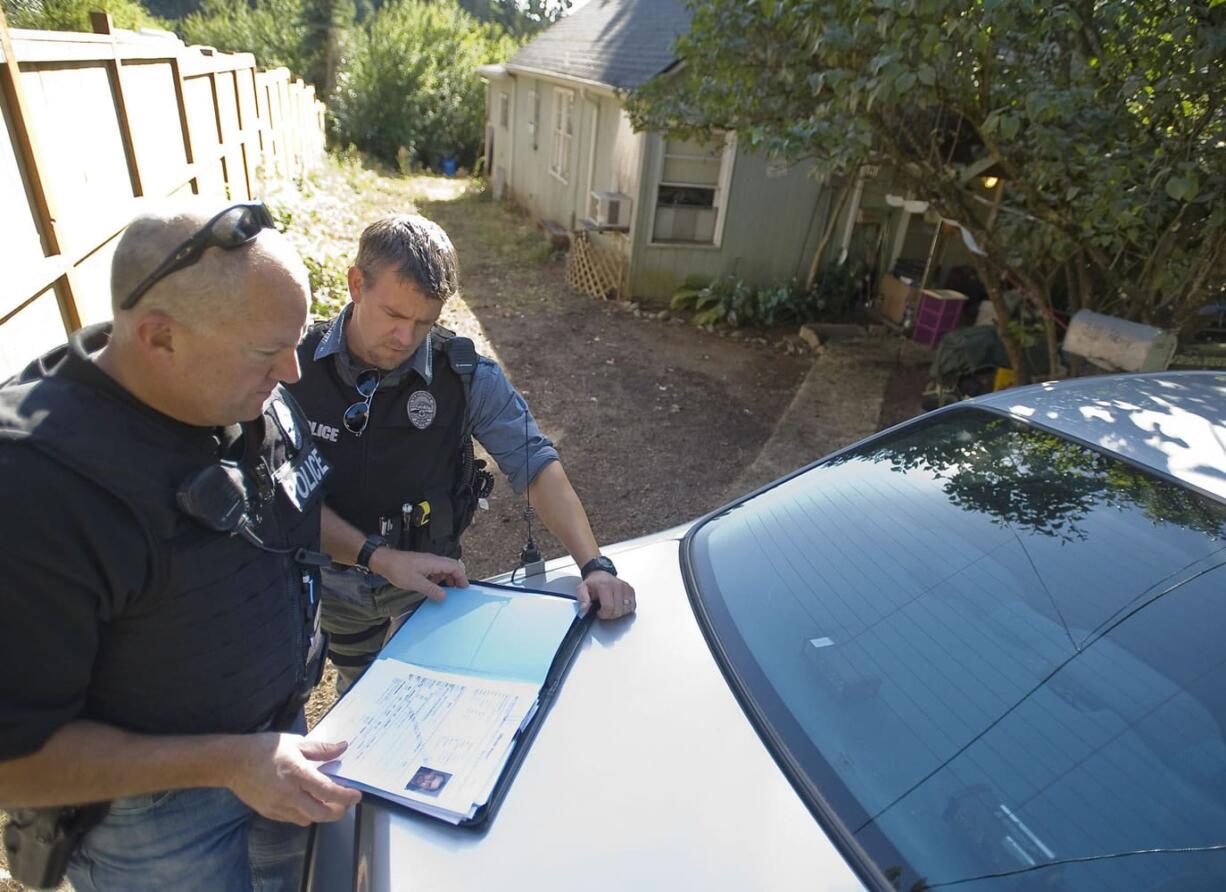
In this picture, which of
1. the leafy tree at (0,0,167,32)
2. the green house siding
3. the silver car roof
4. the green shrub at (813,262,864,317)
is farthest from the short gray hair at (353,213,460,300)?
the green shrub at (813,262,864,317)

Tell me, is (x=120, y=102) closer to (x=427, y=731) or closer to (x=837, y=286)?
(x=427, y=731)

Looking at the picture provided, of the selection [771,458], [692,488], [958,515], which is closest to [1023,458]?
[958,515]

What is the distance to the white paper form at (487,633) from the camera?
1438mm

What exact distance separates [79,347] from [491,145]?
56.3 feet

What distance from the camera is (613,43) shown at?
10234 millimetres

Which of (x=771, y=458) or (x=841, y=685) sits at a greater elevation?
(x=841, y=685)

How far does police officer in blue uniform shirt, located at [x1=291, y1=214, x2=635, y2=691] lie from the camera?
1.64 meters

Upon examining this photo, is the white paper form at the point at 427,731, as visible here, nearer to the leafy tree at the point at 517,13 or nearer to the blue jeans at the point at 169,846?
the blue jeans at the point at 169,846

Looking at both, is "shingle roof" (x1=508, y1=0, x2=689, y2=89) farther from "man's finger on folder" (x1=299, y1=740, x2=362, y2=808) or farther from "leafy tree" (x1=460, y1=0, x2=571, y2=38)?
"leafy tree" (x1=460, y1=0, x2=571, y2=38)

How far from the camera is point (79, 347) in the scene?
1.04 metres

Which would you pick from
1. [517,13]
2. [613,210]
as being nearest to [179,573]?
[613,210]

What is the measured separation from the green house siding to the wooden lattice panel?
29cm

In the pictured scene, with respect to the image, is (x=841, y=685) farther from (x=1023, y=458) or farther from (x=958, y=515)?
(x=1023, y=458)

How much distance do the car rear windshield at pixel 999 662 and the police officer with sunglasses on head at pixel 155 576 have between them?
2.79 feet
